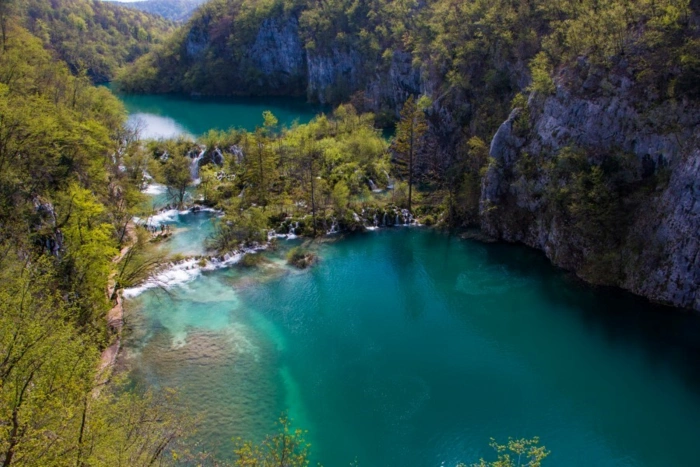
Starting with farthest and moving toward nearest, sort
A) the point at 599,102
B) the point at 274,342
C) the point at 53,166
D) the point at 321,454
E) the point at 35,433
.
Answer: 1. the point at 599,102
2. the point at 53,166
3. the point at 274,342
4. the point at 321,454
5. the point at 35,433

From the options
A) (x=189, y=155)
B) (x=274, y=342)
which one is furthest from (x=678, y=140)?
(x=189, y=155)

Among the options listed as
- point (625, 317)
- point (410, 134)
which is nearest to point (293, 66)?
point (410, 134)

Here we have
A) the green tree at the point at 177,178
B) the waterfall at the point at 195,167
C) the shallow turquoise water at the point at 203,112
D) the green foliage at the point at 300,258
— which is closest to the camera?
the green foliage at the point at 300,258

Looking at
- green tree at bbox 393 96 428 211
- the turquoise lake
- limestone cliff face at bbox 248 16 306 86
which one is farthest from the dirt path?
limestone cliff face at bbox 248 16 306 86

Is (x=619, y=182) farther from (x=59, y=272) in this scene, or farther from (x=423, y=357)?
(x=59, y=272)

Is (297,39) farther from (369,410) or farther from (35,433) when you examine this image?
(35,433)

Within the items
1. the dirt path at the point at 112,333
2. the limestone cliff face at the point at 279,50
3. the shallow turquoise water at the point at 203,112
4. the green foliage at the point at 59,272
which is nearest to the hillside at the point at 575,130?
the dirt path at the point at 112,333

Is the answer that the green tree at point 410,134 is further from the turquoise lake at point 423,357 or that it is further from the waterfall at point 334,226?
the turquoise lake at point 423,357
